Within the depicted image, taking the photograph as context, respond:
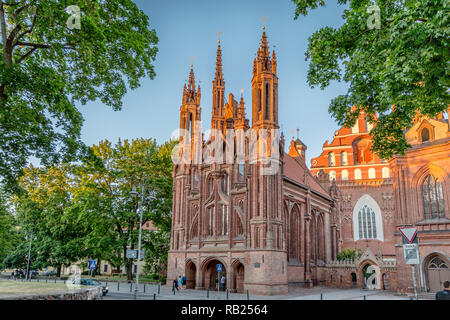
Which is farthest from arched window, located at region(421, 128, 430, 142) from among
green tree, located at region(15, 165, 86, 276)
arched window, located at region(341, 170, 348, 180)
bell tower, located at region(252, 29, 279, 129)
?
green tree, located at region(15, 165, 86, 276)

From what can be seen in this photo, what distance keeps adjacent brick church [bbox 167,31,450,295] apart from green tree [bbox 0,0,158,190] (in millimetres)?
16206

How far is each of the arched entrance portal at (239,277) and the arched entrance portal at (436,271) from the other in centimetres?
1429

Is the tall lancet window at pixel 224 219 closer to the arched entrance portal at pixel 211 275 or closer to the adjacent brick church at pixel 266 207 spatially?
the adjacent brick church at pixel 266 207

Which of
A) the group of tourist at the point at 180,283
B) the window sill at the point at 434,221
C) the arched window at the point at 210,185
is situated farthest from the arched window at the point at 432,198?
the group of tourist at the point at 180,283

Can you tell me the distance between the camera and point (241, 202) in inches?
1208

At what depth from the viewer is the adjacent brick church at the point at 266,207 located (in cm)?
2759

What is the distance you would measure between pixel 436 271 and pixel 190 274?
20.3 meters

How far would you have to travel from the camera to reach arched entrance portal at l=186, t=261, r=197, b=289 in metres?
32.3

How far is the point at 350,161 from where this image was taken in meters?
55.0

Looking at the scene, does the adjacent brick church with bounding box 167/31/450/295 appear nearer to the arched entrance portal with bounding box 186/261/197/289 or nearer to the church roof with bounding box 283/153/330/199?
the arched entrance portal with bounding box 186/261/197/289

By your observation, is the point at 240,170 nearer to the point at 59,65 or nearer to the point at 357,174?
the point at 59,65

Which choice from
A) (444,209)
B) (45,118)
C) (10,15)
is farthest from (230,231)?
(10,15)

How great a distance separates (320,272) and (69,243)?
27960 millimetres
